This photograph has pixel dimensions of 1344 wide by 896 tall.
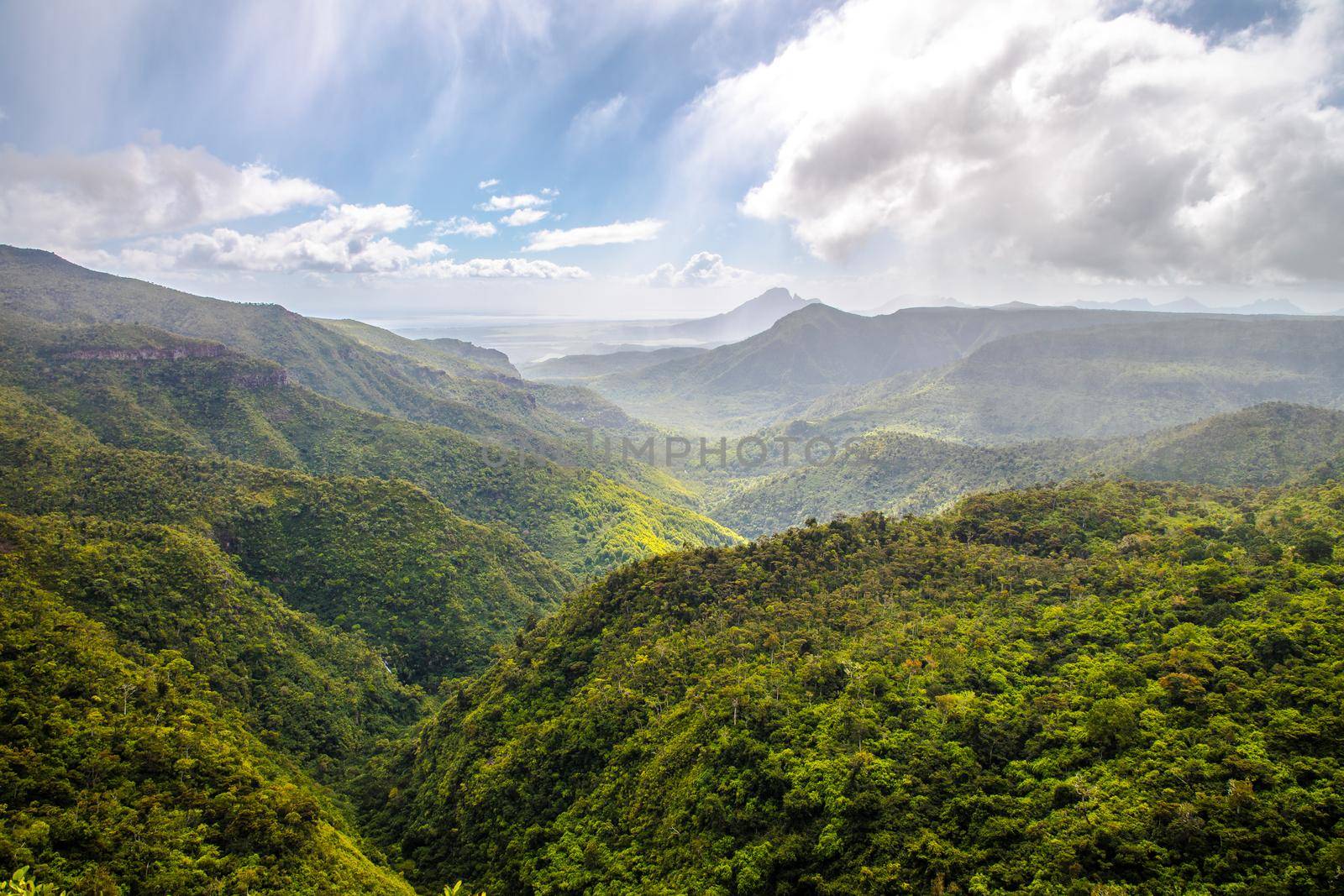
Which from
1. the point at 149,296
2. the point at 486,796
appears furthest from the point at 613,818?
the point at 149,296

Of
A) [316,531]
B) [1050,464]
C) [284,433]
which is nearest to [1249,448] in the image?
[1050,464]

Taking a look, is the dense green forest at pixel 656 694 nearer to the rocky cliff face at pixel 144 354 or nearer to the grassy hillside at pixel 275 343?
the rocky cliff face at pixel 144 354

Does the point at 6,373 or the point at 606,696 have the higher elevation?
the point at 6,373

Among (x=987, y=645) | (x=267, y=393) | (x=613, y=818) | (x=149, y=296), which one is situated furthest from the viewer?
(x=149, y=296)

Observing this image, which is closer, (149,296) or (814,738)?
(814,738)

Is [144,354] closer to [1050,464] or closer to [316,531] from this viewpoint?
[316,531]

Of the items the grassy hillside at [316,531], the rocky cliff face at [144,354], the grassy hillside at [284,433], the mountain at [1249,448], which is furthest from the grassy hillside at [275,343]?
the mountain at [1249,448]

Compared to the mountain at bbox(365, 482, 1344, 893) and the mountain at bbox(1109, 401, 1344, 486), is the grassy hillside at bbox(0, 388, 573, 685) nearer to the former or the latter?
the mountain at bbox(365, 482, 1344, 893)

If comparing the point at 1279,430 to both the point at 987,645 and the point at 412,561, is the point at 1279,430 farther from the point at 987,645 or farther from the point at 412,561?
the point at 412,561
